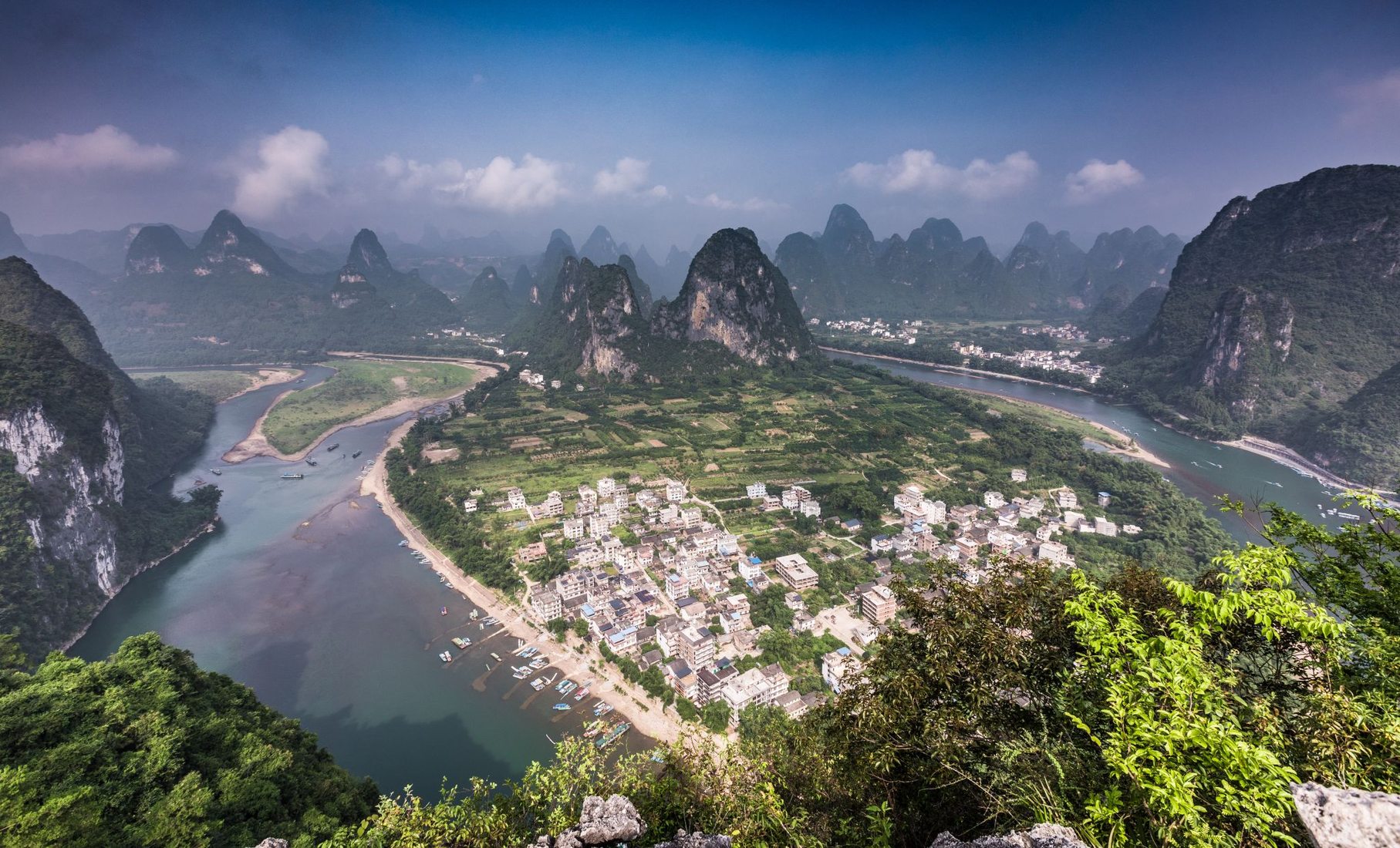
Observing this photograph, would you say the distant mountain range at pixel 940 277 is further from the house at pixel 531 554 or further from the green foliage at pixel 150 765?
the green foliage at pixel 150 765

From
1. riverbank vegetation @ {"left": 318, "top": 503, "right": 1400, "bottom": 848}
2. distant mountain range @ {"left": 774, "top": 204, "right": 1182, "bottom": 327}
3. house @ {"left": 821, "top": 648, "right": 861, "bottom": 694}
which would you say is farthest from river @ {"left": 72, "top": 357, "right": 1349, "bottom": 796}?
distant mountain range @ {"left": 774, "top": 204, "right": 1182, "bottom": 327}

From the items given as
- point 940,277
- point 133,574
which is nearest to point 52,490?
point 133,574

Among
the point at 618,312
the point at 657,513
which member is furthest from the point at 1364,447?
the point at 618,312

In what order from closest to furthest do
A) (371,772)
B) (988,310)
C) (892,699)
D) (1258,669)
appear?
(1258,669) → (892,699) → (371,772) → (988,310)

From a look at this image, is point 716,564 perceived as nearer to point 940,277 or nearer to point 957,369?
point 957,369

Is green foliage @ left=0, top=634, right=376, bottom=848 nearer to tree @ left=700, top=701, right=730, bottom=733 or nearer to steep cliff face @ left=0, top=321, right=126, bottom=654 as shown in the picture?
tree @ left=700, top=701, right=730, bottom=733

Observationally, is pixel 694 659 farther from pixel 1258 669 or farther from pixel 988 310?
pixel 988 310

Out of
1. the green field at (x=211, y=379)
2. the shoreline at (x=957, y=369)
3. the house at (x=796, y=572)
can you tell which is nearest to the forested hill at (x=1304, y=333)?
the shoreline at (x=957, y=369)
